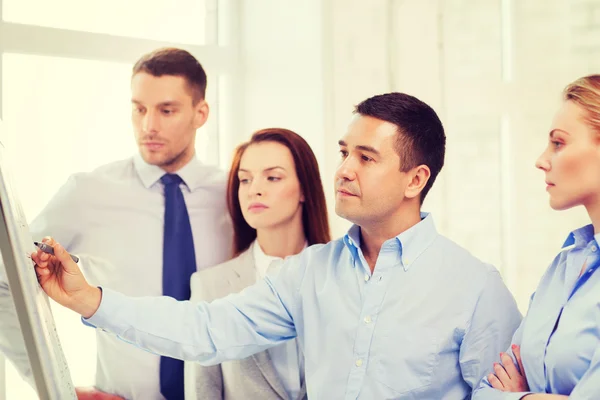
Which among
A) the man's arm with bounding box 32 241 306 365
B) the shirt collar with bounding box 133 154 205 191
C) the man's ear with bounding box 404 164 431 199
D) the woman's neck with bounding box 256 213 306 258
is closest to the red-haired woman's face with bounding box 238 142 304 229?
the woman's neck with bounding box 256 213 306 258

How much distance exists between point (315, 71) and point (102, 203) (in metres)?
1.00

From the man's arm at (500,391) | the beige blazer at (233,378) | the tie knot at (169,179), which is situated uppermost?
the tie knot at (169,179)

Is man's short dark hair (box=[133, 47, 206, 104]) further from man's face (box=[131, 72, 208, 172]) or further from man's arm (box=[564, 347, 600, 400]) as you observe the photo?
man's arm (box=[564, 347, 600, 400])

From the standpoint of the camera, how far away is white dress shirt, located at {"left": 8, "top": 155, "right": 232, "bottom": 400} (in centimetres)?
234

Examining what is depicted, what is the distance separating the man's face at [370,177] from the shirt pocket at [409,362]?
314 mm

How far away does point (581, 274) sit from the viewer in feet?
5.63

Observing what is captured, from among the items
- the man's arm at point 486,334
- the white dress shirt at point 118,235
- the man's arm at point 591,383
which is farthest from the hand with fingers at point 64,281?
the man's arm at point 591,383

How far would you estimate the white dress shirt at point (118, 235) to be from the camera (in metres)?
2.34

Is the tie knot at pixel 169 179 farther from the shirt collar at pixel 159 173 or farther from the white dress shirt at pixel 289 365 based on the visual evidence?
the white dress shirt at pixel 289 365

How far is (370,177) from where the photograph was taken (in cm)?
200

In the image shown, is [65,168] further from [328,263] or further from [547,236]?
[547,236]

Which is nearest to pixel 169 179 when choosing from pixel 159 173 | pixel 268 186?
pixel 159 173

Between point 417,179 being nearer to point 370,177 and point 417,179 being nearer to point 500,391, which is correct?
point 370,177

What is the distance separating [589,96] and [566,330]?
0.49 m
